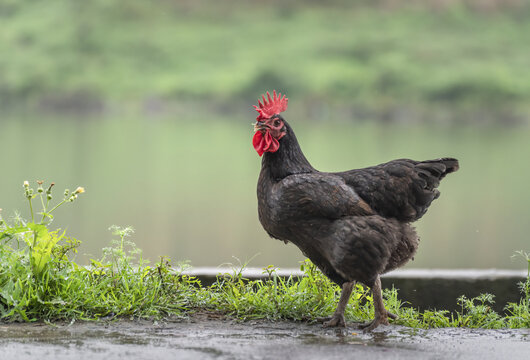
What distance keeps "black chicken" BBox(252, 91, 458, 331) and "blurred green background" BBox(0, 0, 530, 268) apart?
14339mm

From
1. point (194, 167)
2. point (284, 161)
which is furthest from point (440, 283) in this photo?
point (194, 167)

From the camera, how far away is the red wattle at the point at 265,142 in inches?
191

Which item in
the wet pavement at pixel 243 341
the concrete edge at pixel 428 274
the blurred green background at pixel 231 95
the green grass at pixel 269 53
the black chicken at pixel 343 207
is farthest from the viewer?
the green grass at pixel 269 53

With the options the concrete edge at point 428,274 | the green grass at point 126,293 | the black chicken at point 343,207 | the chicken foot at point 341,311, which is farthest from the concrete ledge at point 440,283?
the black chicken at point 343,207

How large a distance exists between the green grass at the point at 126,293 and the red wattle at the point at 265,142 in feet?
3.34

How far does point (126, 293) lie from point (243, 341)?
108cm

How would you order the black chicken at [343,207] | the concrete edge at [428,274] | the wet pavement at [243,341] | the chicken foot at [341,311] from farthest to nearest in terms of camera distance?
the concrete edge at [428,274]
the chicken foot at [341,311]
the black chicken at [343,207]
the wet pavement at [243,341]

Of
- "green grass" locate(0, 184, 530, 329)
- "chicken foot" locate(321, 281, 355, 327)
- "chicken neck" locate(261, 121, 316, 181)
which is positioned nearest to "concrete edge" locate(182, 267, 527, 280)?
"green grass" locate(0, 184, 530, 329)

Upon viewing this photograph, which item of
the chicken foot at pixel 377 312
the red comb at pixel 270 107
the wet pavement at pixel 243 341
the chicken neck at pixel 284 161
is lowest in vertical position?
the wet pavement at pixel 243 341

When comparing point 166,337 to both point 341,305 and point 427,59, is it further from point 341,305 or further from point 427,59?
point 427,59

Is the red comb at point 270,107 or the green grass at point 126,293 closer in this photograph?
the green grass at point 126,293

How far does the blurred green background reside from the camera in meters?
29.1

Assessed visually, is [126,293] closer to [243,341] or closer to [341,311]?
[243,341]

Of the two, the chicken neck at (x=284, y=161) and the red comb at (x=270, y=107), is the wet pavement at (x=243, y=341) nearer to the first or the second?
the chicken neck at (x=284, y=161)
